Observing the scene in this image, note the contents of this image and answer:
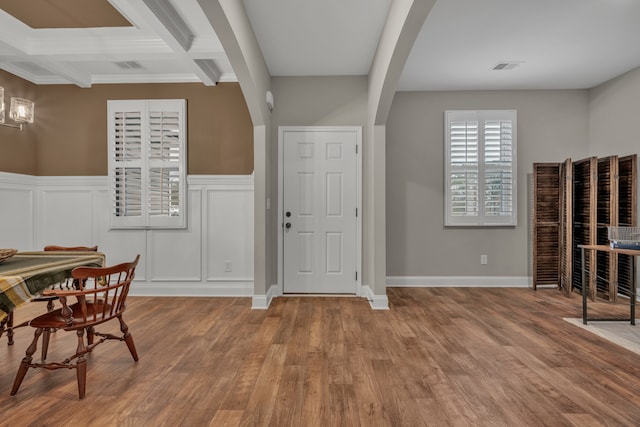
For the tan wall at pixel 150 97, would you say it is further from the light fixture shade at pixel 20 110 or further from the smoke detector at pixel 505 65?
the smoke detector at pixel 505 65

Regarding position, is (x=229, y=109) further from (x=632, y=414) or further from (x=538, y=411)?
(x=632, y=414)

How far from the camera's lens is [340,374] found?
2451mm

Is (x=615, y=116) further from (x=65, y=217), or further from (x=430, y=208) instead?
(x=65, y=217)

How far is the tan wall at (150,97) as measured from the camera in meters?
4.68

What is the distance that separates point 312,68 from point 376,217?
1974mm

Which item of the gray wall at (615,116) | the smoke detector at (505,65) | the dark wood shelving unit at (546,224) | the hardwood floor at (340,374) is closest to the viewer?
the hardwood floor at (340,374)

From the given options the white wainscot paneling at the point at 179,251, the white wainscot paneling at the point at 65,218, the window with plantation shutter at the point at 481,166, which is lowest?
the white wainscot paneling at the point at 179,251

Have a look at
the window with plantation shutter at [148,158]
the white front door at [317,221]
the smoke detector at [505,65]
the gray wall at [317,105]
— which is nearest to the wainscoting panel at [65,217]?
the window with plantation shutter at [148,158]

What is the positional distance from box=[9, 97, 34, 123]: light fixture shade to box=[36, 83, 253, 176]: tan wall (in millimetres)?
1747

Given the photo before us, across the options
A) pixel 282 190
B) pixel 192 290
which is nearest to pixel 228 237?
pixel 192 290

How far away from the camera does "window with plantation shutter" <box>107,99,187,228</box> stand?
4609 millimetres

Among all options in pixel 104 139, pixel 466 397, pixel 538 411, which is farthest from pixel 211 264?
pixel 538 411

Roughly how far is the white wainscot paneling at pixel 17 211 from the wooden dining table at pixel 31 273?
2183mm

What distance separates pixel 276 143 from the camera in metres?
4.61
